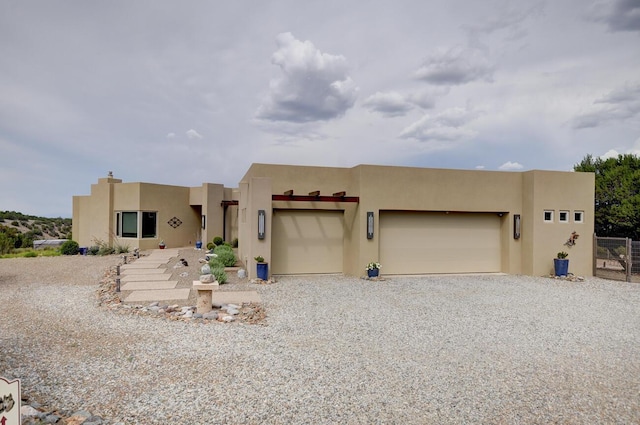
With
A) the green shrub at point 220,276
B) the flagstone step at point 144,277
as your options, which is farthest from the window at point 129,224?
the green shrub at point 220,276

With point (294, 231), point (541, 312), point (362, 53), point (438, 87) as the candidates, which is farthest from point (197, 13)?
point (541, 312)

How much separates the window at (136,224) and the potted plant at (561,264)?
18013 mm

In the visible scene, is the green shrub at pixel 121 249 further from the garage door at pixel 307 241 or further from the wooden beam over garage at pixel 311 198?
the wooden beam over garage at pixel 311 198

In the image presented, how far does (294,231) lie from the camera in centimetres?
1220

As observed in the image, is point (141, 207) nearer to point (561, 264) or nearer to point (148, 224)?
point (148, 224)

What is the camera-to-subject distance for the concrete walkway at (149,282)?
28.8 ft

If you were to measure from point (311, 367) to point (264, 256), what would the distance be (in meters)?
6.63

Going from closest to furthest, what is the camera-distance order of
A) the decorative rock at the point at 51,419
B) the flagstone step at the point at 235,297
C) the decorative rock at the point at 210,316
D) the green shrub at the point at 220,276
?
the decorative rock at the point at 51,419 < the decorative rock at the point at 210,316 < the flagstone step at the point at 235,297 < the green shrub at the point at 220,276

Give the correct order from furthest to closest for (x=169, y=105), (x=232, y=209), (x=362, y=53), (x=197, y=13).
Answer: (x=232, y=209)
(x=169, y=105)
(x=362, y=53)
(x=197, y=13)

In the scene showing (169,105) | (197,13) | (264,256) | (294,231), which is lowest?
(264,256)

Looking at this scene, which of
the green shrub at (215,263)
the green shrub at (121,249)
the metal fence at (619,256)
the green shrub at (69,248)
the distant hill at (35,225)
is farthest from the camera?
the distant hill at (35,225)

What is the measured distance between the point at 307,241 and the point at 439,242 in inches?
179

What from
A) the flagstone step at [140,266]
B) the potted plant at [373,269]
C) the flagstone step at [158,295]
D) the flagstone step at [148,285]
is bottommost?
the flagstone step at [158,295]

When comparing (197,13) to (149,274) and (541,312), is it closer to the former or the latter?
(149,274)
